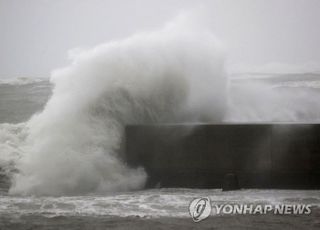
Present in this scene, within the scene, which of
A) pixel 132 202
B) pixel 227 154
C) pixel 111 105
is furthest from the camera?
pixel 111 105

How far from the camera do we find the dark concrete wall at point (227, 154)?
19.9 ft

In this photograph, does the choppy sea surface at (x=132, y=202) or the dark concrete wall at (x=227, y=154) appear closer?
the choppy sea surface at (x=132, y=202)

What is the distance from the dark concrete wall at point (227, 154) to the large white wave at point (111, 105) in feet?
1.02

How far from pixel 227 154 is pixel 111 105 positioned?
7.31 feet

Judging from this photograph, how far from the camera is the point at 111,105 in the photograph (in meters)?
7.36

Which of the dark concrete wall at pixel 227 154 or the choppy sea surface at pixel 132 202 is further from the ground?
the dark concrete wall at pixel 227 154

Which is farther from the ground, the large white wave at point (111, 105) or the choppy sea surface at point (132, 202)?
the large white wave at point (111, 105)

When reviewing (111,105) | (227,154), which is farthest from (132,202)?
(111,105)

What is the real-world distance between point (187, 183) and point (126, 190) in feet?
3.02

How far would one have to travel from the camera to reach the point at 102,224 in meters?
4.38

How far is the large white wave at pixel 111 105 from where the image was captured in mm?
6434

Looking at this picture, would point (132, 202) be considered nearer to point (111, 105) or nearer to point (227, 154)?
point (227, 154)

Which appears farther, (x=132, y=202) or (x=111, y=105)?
(x=111, y=105)

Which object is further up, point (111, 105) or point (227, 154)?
point (111, 105)
